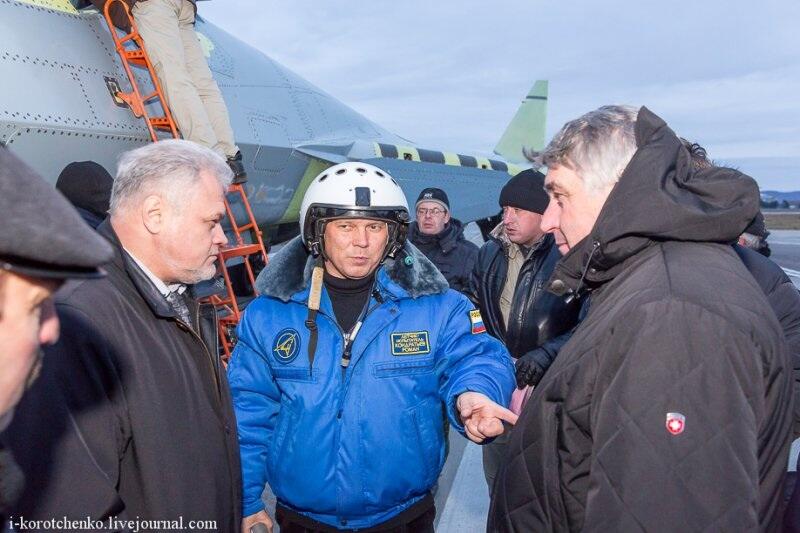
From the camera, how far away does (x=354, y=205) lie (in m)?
2.84

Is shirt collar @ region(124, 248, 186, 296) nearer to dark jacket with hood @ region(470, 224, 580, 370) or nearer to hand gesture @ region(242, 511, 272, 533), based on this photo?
hand gesture @ region(242, 511, 272, 533)

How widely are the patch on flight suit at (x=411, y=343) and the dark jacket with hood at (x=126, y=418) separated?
2.34ft

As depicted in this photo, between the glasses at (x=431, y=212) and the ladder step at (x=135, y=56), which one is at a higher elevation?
the ladder step at (x=135, y=56)

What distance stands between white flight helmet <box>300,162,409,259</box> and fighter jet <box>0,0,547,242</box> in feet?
8.75

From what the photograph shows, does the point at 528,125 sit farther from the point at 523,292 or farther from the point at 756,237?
the point at 523,292

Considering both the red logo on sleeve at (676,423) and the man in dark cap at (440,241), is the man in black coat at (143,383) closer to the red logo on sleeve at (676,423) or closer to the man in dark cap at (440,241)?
the red logo on sleeve at (676,423)

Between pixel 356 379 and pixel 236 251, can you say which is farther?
pixel 236 251

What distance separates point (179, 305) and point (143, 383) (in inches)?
19.2

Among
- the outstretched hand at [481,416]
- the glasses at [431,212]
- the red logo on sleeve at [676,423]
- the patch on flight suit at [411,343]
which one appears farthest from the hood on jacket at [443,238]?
the red logo on sleeve at [676,423]

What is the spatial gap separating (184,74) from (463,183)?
6974 millimetres

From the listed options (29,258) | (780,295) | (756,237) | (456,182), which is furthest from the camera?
(456,182)

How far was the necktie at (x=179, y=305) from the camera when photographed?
2167 mm

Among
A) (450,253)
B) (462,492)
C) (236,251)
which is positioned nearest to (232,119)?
(236,251)

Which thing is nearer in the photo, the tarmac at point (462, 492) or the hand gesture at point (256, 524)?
the hand gesture at point (256, 524)
